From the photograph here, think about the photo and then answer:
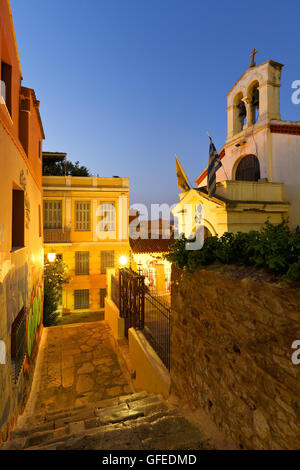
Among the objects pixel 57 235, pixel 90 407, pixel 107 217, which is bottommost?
pixel 90 407

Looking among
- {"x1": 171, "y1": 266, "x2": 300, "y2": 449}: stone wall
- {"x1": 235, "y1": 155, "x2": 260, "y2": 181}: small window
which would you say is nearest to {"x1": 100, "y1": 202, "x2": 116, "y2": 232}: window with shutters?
{"x1": 235, "y1": 155, "x2": 260, "y2": 181}: small window

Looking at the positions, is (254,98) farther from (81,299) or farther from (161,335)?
(81,299)

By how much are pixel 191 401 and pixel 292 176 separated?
11.4m

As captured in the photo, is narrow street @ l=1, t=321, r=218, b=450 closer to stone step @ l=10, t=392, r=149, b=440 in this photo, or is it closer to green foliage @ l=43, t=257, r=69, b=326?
stone step @ l=10, t=392, r=149, b=440

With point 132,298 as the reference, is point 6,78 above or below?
above

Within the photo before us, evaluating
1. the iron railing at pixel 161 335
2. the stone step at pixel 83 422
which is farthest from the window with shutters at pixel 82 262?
the stone step at pixel 83 422

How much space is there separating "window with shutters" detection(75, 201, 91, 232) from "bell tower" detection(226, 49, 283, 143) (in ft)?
32.2

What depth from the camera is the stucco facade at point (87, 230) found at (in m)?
16.5

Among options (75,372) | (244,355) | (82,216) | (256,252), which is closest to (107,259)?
(82,216)

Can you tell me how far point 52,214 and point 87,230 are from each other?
249cm

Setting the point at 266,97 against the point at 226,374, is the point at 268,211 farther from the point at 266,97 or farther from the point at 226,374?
the point at 226,374

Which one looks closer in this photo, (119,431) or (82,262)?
(119,431)

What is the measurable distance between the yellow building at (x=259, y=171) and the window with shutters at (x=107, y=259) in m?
6.14

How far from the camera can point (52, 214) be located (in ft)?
54.3
